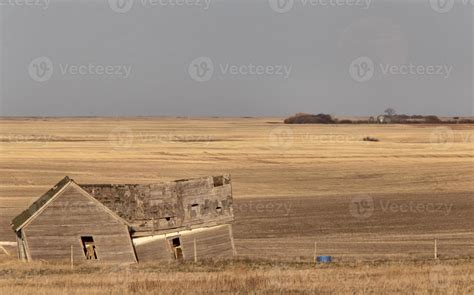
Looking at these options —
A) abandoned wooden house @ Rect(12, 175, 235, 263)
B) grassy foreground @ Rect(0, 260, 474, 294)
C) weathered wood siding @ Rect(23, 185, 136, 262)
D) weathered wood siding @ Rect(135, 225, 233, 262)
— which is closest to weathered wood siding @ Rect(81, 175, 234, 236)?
abandoned wooden house @ Rect(12, 175, 235, 263)

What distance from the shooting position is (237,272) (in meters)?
26.1

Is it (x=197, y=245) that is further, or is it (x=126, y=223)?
(x=197, y=245)

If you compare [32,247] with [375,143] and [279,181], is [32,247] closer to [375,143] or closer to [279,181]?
[279,181]

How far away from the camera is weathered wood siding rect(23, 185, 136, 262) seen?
3111 cm

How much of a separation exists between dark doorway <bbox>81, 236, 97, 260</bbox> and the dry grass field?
2.48 meters

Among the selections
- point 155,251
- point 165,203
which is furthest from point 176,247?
point 165,203

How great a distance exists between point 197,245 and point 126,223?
289 cm

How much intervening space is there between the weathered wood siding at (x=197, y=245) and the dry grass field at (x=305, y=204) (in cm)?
126

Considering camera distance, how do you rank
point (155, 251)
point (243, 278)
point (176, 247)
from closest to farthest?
1. point (243, 278)
2. point (155, 251)
3. point (176, 247)

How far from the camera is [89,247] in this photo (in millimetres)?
31703

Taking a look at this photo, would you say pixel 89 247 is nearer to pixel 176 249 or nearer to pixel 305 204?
pixel 176 249

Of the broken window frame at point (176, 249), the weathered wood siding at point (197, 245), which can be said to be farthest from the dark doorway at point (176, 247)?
the weathered wood siding at point (197, 245)

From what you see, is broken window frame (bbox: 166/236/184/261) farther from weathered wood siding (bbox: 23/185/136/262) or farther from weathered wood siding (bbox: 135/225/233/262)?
weathered wood siding (bbox: 23/185/136/262)

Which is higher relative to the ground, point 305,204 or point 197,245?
point 305,204
